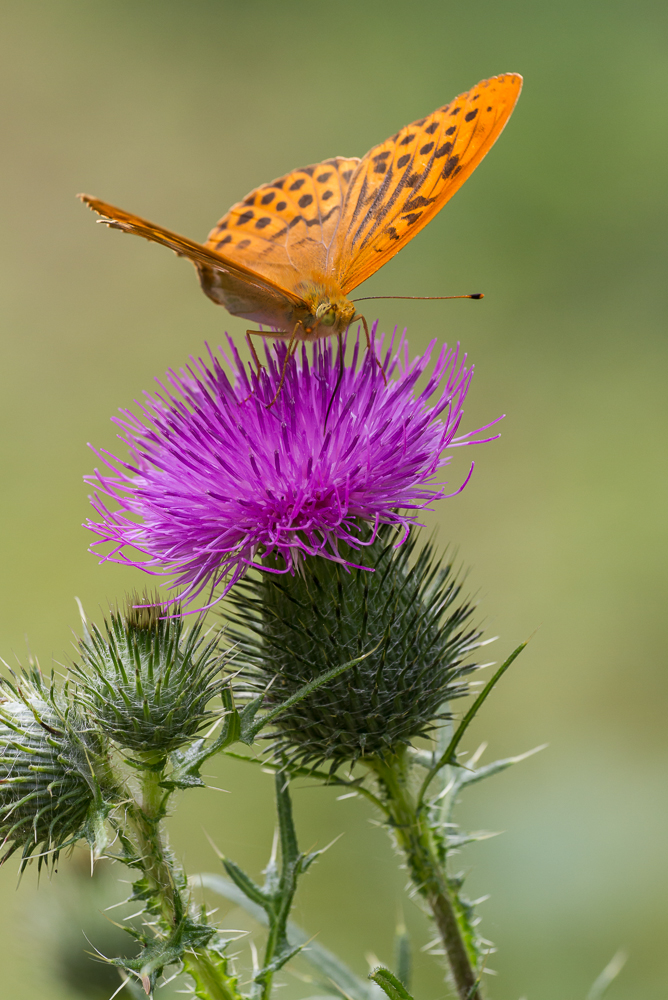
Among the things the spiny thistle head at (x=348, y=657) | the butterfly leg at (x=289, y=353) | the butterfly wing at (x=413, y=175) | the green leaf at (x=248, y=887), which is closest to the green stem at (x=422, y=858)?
the spiny thistle head at (x=348, y=657)

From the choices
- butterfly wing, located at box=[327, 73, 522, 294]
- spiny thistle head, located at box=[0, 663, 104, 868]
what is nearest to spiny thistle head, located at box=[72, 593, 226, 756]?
spiny thistle head, located at box=[0, 663, 104, 868]

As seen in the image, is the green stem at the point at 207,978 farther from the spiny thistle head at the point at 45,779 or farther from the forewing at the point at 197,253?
the forewing at the point at 197,253

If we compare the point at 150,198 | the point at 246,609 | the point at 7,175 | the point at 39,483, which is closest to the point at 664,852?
the point at 246,609

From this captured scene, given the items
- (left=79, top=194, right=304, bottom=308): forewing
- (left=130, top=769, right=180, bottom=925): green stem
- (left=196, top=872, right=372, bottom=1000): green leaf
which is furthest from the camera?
(left=196, top=872, right=372, bottom=1000): green leaf

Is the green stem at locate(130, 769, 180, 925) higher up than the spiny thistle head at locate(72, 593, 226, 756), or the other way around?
the spiny thistle head at locate(72, 593, 226, 756)

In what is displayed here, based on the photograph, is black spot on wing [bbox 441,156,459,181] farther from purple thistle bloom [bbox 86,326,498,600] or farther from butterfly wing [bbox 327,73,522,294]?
purple thistle bloom [bbox 86,326,498,600]

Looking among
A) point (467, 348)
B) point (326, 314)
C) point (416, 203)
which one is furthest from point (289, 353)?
point (467, 348)
